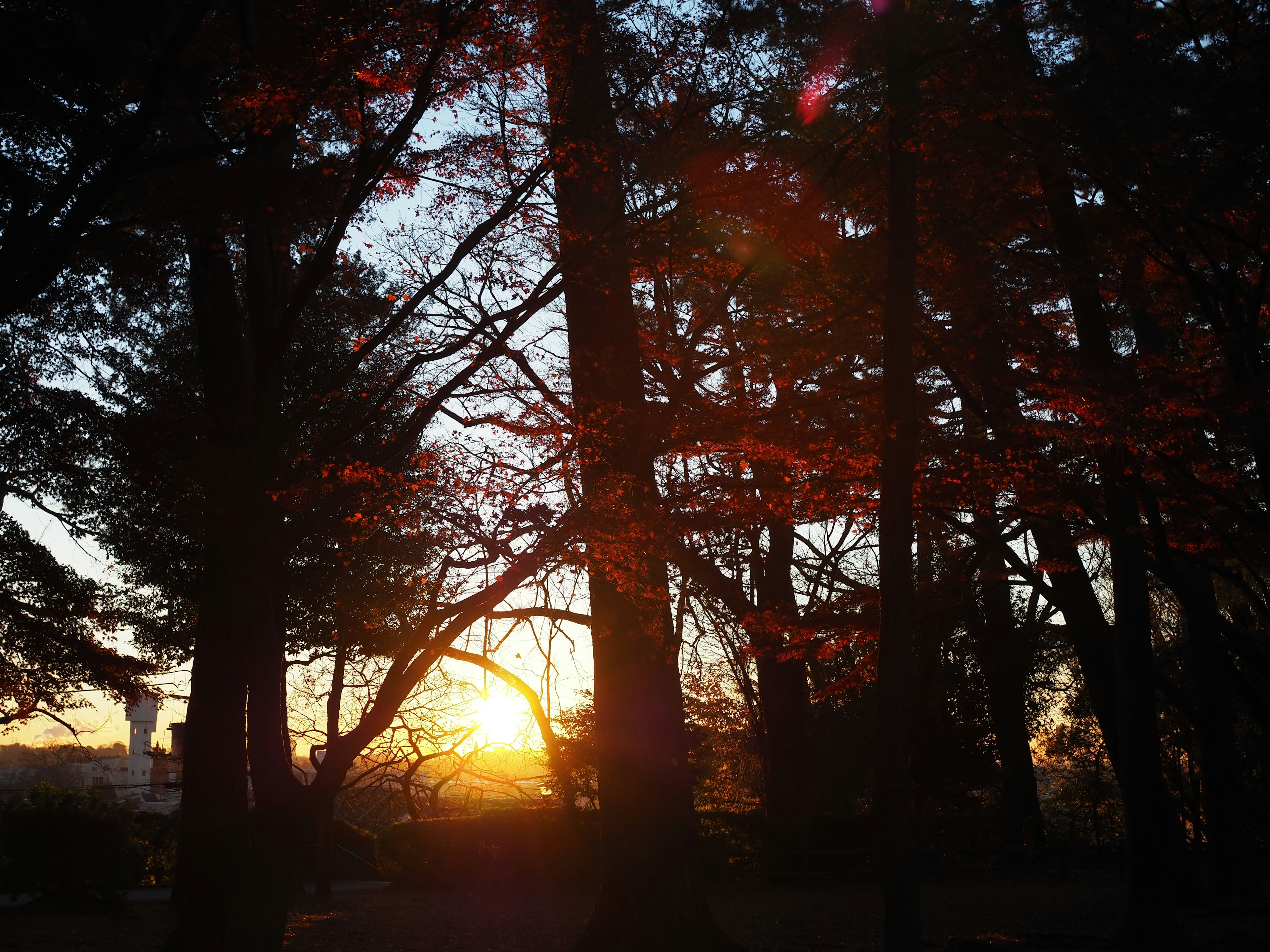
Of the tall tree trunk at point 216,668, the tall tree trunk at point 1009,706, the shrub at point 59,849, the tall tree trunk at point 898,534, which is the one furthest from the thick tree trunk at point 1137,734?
the shrub at point 59,849

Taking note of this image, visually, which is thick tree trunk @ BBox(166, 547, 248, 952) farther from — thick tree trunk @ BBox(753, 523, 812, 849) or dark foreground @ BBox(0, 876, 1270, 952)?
thick tree trunk @ BBox(753, 523, 812, 849)

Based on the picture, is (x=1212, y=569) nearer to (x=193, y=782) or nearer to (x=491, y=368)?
(x=491, y=368)

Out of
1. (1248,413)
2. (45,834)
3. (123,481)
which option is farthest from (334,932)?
(1248,413)

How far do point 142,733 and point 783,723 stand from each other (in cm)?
4512

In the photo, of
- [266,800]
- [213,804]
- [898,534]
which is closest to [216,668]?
[213,804]

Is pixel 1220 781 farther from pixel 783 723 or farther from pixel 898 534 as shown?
pixel 898 534

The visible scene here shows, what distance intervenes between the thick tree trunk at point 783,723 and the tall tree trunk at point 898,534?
9155 millimetres

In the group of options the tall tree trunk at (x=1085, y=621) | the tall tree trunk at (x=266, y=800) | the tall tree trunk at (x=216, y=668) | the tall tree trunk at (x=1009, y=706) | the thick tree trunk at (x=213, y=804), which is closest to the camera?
the tall tree trunk at (x=266, y=800)

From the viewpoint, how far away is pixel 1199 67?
9.05m

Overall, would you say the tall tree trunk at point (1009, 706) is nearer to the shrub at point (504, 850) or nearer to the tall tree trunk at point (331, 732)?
the shrub at point (504, 850)

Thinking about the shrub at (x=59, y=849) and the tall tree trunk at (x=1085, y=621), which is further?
the shrub at (x=59, y=849)

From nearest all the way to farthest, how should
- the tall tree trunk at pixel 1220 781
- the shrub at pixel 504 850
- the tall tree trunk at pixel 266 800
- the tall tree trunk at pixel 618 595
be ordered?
the tall tree trunk at pixel 266 800 < the tall tree trunk at pixel 618 595 < the tall tree trunk at pixel 1220 781 < the shrub at pixel 504 850

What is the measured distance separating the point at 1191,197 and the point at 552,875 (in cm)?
1855

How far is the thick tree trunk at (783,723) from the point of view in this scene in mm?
18750
